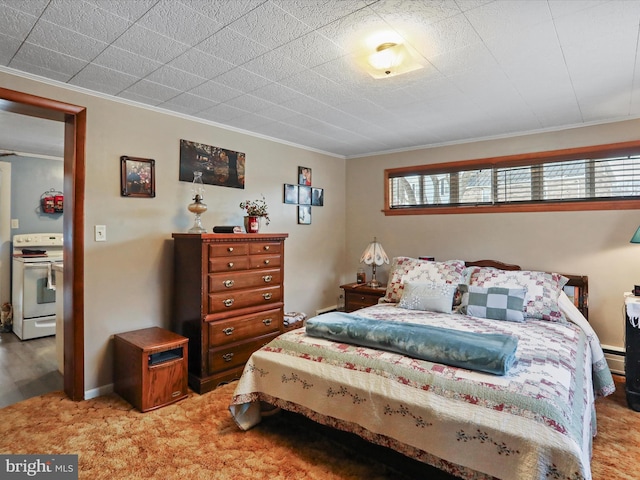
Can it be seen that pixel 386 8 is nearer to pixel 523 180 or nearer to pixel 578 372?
pixel 578 372

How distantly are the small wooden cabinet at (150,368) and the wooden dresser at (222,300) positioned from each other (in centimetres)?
18

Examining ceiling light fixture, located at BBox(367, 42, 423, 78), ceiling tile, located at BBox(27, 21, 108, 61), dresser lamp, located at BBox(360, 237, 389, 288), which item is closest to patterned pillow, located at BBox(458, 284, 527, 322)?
dresser lamp, located at BBox(360, 237, 389, 288)

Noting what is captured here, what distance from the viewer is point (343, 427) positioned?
1.93 metres

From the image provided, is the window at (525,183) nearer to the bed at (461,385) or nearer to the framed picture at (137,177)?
the bed at (461,385)

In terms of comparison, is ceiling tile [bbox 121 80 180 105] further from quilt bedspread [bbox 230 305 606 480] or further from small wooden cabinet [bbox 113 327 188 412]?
quilt bedspread [bbox 230 305 606 480]

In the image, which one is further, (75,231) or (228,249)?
(228,249)

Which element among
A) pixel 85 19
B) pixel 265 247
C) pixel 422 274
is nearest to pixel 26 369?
pixel 265 247

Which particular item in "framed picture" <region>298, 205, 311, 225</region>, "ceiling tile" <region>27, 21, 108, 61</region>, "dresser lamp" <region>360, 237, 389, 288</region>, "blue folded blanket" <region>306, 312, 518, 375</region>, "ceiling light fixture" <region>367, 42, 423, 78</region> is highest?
"ceiling tile" <region>27, 21, 108, 61</region>

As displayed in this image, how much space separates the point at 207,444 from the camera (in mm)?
2158

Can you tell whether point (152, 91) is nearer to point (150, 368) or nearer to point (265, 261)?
point (265, 261)

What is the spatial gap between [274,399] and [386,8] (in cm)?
221

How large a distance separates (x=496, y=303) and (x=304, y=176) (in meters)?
2.58

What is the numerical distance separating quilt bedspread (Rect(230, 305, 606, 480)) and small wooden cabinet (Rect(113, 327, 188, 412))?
2.27 ft

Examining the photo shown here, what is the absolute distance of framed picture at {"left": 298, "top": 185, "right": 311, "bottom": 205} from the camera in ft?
14.5
